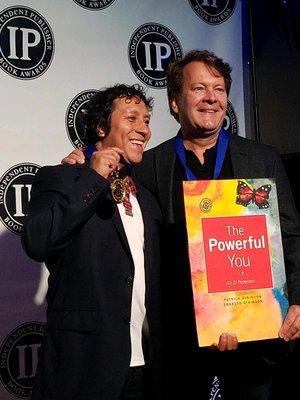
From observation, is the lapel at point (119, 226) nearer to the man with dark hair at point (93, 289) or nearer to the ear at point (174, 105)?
the man with dark hair at point (93, 289)

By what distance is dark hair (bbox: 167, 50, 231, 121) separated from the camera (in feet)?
6.07

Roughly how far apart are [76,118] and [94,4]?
533 millimetres

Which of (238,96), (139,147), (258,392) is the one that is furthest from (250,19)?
(258,392)

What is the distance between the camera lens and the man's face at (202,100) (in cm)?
180

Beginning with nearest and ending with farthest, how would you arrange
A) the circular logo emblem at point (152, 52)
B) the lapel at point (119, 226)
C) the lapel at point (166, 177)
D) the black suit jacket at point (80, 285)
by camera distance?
the black suit jacket at point (80, 285)
the lapel at point (119, 226)
the lapel at point (166, 177)
the circular logo emblem at point (152, 52)

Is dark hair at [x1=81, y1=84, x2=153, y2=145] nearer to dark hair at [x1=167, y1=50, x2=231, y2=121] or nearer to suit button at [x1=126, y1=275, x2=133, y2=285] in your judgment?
dark hair at [x1=167, y1=50, x2=231, y2=121]

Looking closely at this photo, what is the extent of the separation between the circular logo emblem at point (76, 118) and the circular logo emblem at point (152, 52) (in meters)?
0.32

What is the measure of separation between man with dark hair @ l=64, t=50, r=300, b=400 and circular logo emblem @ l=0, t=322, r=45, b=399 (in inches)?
30.4

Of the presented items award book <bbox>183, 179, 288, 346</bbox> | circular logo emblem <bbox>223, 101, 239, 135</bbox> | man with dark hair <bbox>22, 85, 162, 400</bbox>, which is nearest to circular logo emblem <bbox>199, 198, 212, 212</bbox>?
award book <bbox>183, 179, 288, 346</bbox>

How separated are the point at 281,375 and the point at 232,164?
1113 mm

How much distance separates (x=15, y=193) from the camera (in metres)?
2.15

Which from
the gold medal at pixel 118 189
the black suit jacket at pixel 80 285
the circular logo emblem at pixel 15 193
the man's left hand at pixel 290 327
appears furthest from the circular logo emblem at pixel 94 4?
the man's left hand at pixel 290 327

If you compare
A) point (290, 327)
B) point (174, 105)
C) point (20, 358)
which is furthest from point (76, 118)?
point (290, 327)

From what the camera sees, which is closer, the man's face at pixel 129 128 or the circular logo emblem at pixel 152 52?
Answer: the man's face at pixel 129 128
